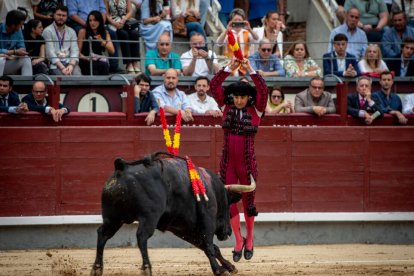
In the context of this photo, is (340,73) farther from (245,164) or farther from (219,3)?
(245,164)

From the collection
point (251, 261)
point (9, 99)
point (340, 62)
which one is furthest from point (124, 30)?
point (251, 261)

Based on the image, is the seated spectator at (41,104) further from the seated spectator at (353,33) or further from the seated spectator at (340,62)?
the seated spectator at (353,33)

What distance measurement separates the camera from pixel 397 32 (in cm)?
1366

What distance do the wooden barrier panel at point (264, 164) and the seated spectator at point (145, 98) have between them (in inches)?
6.3

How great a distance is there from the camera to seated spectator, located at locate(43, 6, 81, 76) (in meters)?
11.9

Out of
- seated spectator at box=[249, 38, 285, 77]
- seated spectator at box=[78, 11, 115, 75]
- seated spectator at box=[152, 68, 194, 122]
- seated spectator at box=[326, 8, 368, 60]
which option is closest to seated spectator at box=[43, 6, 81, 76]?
seated spectator at box=[78, 11, 115, 75]

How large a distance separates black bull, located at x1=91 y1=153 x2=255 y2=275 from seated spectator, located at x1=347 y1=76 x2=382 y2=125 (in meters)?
3.31

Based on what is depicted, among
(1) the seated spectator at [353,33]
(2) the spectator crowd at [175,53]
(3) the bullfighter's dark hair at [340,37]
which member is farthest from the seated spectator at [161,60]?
(1) the seated spectator at [353,33]

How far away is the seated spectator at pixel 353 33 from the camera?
13.2m

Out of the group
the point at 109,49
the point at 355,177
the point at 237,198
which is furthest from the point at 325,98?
the point at 237,198

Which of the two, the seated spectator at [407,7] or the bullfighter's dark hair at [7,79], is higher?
the seated spectator at [407,7]

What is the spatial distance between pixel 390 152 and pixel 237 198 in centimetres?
349

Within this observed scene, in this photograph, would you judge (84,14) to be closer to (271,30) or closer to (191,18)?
(191,18)

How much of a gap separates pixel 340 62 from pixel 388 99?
0.83 metres
